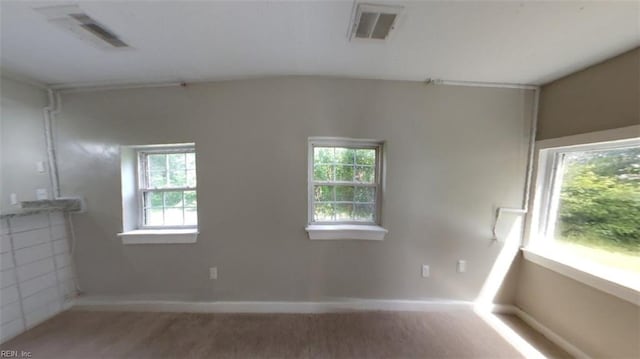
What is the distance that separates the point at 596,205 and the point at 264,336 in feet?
9.56

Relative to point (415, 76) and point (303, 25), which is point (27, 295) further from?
point (415, 76)

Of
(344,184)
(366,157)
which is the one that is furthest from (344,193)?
(366,157)

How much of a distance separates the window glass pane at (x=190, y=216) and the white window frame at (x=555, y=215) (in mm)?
3363

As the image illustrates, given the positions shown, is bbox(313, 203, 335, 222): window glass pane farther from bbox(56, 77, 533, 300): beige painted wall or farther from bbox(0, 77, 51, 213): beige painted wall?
bbox(0, 77, 51, 213): beige painted wall

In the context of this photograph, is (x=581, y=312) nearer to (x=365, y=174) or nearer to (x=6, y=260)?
(x=365, y=174)

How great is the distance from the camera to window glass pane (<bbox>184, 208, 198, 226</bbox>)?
2268 millimetres

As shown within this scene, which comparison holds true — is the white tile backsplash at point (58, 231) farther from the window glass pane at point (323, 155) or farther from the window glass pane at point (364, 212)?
the window glass pane at point (364, 212)

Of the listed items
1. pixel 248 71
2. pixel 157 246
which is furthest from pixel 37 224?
pixel 248 71

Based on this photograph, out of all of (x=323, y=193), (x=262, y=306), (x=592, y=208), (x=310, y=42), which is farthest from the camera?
(x=323, y=193)

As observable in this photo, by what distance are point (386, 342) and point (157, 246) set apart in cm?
230

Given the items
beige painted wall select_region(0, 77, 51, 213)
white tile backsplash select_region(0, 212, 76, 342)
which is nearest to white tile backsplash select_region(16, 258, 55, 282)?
white tile backsplash select_region(0, 212, 76, 342)

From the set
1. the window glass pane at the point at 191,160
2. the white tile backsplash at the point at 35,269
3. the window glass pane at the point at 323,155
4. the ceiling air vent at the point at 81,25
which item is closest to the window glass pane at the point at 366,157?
the window glass pane at the point at 323,155

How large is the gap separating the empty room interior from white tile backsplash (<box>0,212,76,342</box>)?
13mm

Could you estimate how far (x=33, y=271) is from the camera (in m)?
1.95
